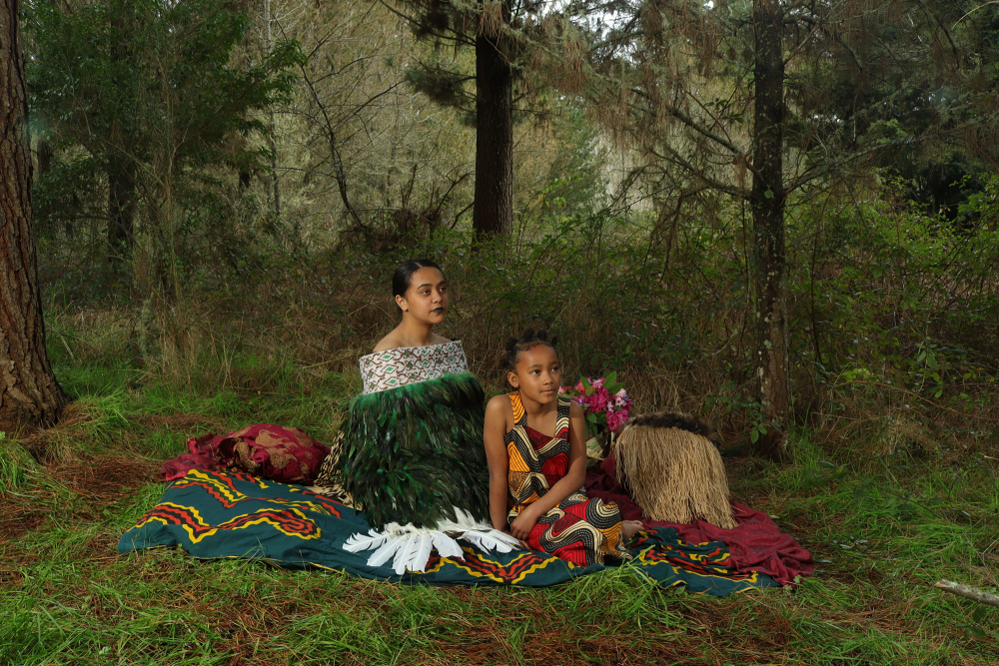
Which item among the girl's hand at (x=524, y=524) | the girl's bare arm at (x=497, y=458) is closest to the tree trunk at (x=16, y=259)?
the girl's bare arm at (x=497, y=458)

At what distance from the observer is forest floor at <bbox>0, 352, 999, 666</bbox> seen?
228 centimetres

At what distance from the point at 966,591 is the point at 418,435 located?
6.78 ft

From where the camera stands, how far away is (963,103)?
14.4 feet

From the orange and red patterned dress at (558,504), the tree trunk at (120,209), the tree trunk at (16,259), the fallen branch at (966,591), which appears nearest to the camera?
the fallen branch at (966,591)

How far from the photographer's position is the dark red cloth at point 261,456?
3705mm

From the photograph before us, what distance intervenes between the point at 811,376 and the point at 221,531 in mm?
3839

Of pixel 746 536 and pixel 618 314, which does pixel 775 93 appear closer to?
pixel 618 314

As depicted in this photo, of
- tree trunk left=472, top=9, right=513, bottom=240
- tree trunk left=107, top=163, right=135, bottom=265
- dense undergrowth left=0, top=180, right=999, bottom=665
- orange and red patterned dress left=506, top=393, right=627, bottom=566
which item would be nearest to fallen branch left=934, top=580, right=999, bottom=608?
dense undergrowth left=0, top=180, right=999, bottom=665

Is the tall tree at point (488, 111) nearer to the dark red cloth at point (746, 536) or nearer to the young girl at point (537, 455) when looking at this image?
the dark red cloth at point (746, 536)

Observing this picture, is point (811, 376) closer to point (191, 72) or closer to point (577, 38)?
point (577, 38)

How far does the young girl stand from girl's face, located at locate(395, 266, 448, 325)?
1.24 ft

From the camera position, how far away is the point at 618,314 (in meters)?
5.41

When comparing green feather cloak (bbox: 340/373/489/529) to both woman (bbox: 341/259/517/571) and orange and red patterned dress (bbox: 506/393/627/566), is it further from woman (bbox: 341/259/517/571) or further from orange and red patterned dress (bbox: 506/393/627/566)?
orange and red patterned dress (bbox: 506/393/627/566)

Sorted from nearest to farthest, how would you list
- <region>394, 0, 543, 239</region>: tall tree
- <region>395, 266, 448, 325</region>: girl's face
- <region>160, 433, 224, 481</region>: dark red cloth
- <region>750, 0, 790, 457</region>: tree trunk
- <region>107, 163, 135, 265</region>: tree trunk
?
<region>395, 266, 448, 325</region>: girl's face
<region>160, 433, 224, 481</region>: dark red cloth
<region>750, 0, 790, 457</region>: tree trunk
<region>107, 163, 135, 265</region>: tree trunk
<region>394, 0, 543, 239</region>: tall tree
